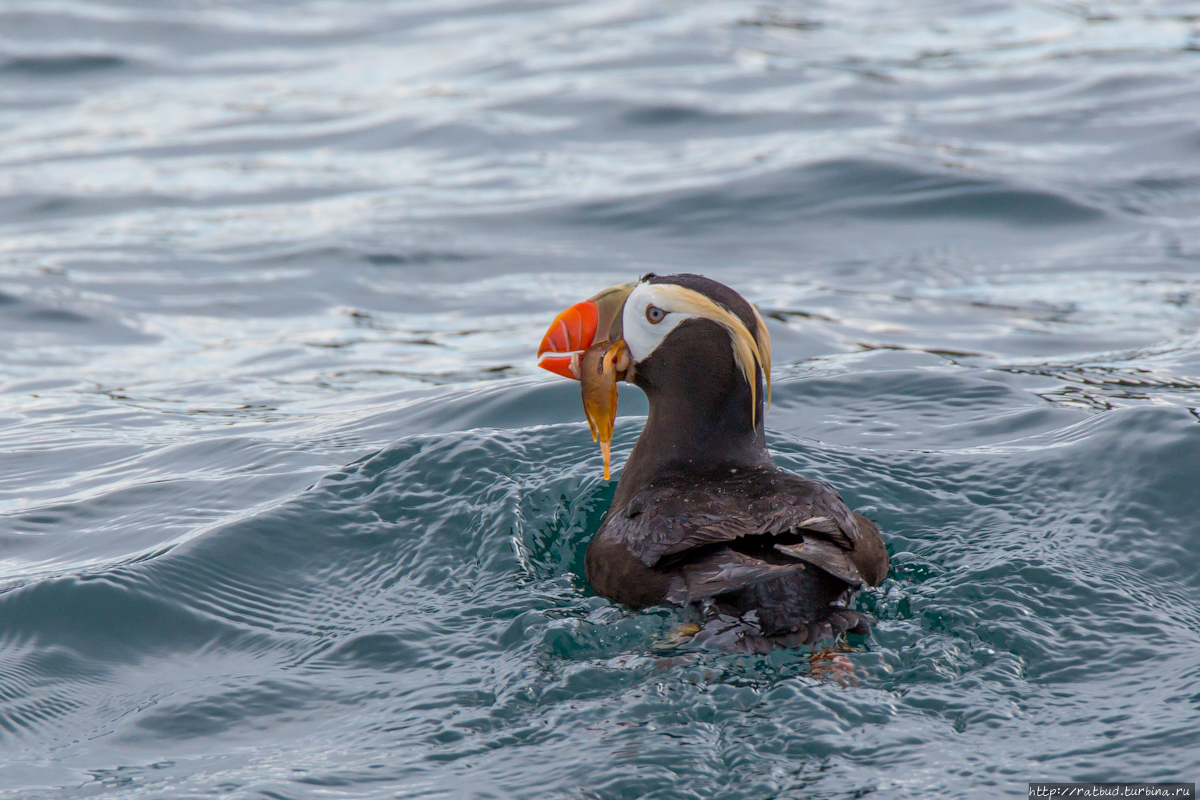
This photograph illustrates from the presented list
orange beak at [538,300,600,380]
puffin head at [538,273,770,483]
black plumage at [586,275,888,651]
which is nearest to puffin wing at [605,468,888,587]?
black plumage at [586,275,888,651]

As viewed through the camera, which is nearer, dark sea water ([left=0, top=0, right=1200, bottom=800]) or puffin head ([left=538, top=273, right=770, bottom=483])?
dark sea water ([left=0, top=0, right=1200, bottom=800])

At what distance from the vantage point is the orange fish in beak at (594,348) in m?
4.69

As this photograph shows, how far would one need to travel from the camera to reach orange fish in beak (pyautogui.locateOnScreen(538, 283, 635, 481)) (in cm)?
469

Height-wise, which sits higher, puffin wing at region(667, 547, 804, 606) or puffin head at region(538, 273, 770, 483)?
puffin head at region(538, 273, 770, 483)

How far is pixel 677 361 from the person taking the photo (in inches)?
179

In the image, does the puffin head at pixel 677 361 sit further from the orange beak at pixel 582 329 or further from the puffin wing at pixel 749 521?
the puffin wing at pixel 749 521

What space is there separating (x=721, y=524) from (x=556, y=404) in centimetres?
267

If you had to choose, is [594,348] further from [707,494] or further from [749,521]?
[749,521]

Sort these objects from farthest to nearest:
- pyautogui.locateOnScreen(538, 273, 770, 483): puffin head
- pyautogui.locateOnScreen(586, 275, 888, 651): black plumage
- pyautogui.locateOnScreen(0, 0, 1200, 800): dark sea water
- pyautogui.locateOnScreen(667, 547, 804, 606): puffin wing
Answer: pyautogui.locateOnScreen(538, 273, 770, 483): puffin head, pyautogui.locateOnScreen(586, 275, 888, 651): black plumage, pyautogui.locateOnScreen(667, 547, 804, 606): puffin wing, pyautogui.locateOnScreen(0, 0, 1200, 800): dark sea water

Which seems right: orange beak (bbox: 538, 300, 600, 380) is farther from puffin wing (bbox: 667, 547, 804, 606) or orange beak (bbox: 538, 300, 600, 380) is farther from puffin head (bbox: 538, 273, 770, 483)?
puffin wing (bbox: 667, 547, 804, 606)

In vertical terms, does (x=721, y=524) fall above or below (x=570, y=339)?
below

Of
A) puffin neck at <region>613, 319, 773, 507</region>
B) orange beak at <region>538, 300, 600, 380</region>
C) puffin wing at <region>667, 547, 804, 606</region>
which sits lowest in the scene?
puffin wing at <region>667, 547, 804, 606</region>

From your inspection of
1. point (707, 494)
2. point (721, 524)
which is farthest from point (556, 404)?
point (721, 524)

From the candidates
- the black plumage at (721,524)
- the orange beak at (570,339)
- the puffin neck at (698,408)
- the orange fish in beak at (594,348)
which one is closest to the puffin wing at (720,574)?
the black plumage at (721,524)
